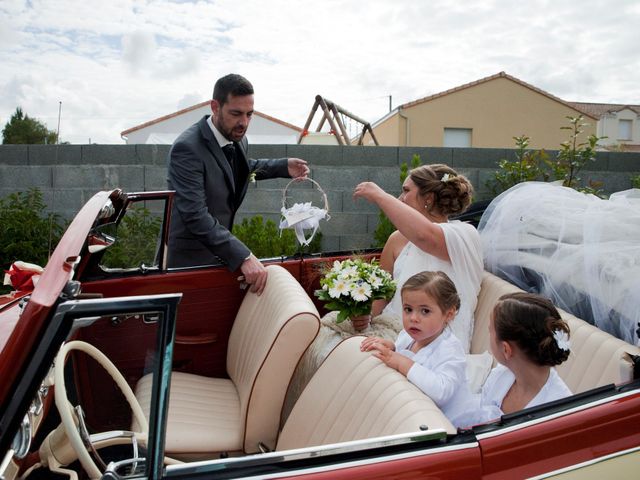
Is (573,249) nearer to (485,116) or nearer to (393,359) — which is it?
(393,359)

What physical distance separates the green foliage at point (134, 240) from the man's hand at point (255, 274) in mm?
2345

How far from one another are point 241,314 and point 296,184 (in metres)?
3.56

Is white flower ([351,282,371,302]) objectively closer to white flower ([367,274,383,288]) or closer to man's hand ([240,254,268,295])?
white flower ([367,274,383,288])

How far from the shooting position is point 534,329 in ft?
5.81

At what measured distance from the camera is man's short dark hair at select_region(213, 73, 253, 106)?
10.6 ft

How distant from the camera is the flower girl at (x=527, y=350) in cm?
176

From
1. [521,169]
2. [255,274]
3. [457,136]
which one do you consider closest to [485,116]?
[457,136]

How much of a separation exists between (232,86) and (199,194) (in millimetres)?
638

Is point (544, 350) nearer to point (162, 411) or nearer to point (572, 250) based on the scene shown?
point (572, 250)

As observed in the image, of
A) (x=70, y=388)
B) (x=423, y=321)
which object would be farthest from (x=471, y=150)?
(x=70, y=388)

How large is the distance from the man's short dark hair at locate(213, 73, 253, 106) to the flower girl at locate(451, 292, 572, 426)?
1.99m

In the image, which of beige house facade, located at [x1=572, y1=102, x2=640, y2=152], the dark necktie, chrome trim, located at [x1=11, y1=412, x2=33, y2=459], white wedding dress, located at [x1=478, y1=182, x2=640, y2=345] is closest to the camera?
chrome trim, located at [x1=11, y1=412, x2=33, y2=459]

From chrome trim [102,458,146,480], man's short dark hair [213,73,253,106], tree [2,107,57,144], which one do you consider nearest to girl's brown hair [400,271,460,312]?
chrome trim [102,458,146,480]

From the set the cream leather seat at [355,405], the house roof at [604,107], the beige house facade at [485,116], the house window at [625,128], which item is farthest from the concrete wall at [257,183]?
the house window at [625,128]
